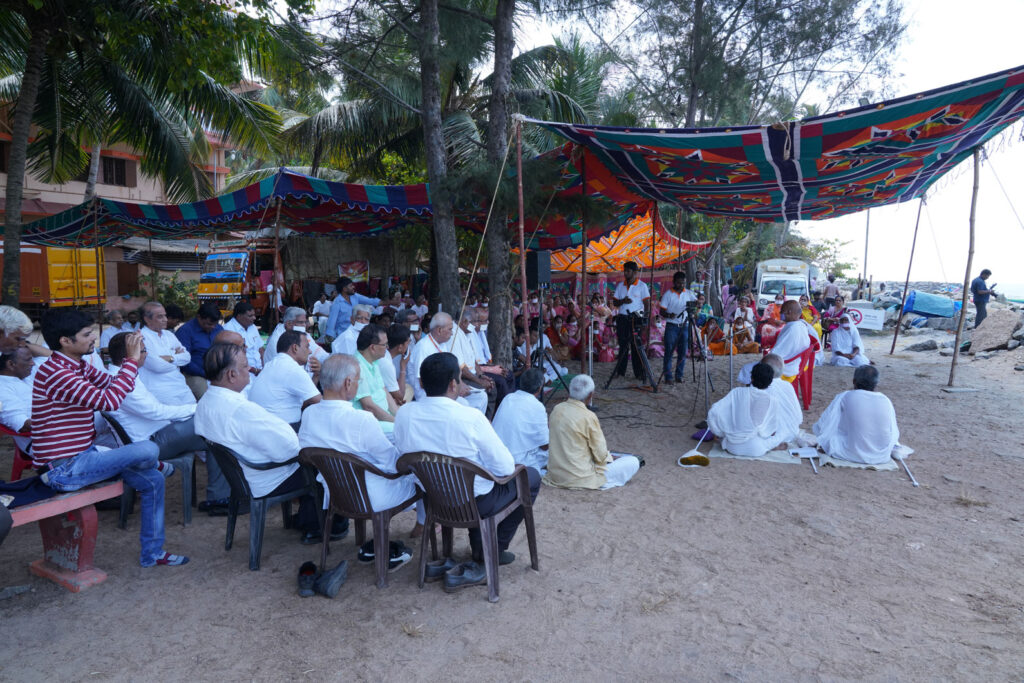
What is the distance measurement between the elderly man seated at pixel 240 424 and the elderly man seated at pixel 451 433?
0.76m

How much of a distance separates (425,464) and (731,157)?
4.13 m

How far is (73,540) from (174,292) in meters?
18.1

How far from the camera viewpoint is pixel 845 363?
37.5 feet

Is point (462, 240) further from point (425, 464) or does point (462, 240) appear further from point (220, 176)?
point (220, 176)

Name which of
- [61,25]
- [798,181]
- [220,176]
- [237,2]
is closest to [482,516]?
[798,181]

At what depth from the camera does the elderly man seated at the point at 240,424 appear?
3562mm

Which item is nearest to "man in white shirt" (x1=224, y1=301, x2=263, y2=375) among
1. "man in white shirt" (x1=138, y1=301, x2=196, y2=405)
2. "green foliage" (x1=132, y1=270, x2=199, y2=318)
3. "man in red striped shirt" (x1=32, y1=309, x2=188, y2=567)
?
"man in white shirt" (x1=138, y1=301, x2=196, y2=405)

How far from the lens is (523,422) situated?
5.00 meters

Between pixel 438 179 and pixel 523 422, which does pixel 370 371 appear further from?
pixel 438 179

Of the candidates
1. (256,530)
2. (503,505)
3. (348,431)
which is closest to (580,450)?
(503,505)

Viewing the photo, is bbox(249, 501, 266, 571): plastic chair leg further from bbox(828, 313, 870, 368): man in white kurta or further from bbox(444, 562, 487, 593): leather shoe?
bbox(828, 313, 870, 368): man in white kurta

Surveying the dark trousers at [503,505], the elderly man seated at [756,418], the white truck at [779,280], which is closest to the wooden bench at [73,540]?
the dark trousers at [503,505]

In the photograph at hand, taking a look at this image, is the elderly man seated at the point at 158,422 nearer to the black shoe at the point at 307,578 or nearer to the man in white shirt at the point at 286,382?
the man in white shirt at the point at 286,382

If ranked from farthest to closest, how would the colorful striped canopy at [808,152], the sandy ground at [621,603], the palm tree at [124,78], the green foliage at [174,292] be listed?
the green foliage at [174,292] < the palm tree at [124,78] < the colorful striped canopy at [808,152] < the sandy ground at [621,603]
